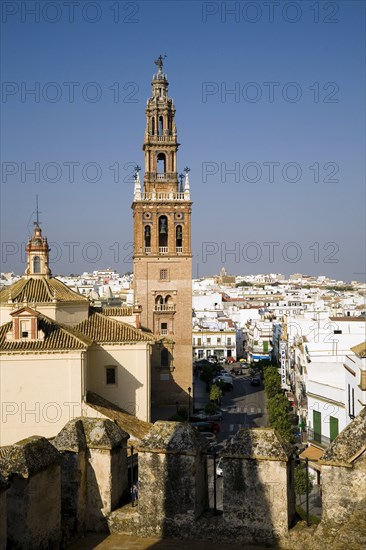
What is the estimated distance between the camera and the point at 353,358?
23.6 meters

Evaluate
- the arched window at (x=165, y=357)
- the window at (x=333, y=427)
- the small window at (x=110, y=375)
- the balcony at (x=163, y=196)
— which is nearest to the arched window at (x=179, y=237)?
the balcony at (x=163, y=196)

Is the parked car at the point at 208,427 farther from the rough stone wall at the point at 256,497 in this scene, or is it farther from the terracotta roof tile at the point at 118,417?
the rough stone wall at the point at 256,497

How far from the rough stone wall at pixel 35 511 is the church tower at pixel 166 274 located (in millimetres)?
36346

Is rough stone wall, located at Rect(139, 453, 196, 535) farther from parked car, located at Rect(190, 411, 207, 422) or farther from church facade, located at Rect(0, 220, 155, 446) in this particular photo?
parked car, located at Rect(190, 411, 207, 422)

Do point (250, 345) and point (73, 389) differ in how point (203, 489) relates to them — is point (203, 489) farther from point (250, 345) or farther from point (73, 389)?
point (250, 345)

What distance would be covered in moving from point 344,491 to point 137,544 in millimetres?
2305

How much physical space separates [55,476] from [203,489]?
65.4 inches

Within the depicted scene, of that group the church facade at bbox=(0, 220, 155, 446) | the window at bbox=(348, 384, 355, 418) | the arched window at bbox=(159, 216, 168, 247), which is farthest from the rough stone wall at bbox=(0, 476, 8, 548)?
the arched window at bbox=(159, 216, 168, 247)

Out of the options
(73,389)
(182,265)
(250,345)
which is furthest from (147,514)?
(250,345)

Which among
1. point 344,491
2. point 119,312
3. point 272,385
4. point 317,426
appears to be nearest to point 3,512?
point 344,491

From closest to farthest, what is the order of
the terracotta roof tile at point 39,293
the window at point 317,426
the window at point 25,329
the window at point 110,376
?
the window at point 25,329
the window at point 110,376
the window at point 317,426
the terracotta roof tile at point 39,293

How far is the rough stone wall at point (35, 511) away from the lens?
677 cm

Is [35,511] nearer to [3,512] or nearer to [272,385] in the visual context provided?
[3,512]

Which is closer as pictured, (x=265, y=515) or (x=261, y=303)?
(x=265, y=515)
